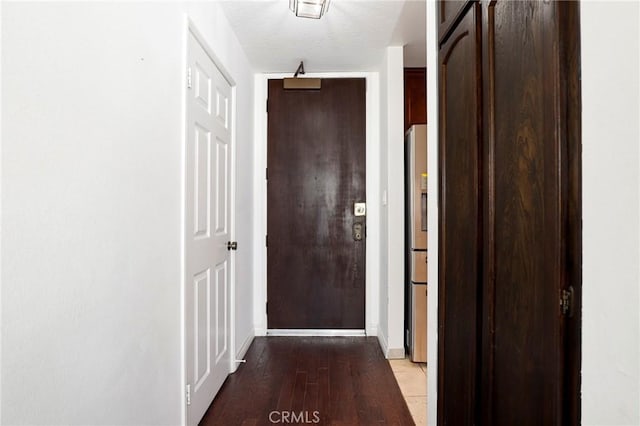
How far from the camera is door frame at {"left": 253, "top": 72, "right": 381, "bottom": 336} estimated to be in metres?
3.57

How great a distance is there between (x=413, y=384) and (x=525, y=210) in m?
1.98

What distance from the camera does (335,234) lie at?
3.58 metres

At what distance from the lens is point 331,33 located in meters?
2.79

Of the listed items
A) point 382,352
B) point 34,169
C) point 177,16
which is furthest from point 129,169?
point 382,352

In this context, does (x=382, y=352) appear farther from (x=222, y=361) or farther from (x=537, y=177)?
(x=537, y=177)

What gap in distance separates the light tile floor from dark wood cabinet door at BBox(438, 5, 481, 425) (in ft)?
2.53

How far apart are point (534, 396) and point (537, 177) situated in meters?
0.49

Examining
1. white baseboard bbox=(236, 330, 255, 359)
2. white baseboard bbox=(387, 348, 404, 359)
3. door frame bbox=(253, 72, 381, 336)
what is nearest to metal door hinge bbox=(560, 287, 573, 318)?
white baseboard bbox=(387, 348, 404, 359)

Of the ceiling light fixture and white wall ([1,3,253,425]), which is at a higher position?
the ceiling light fixture


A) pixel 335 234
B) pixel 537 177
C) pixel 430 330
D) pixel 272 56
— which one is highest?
pixel 272 56

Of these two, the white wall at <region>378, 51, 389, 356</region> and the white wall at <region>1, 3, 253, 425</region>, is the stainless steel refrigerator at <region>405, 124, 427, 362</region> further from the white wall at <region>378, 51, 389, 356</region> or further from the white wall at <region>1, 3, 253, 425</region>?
the white wall at <region>1, 3, 253, 425</region>
